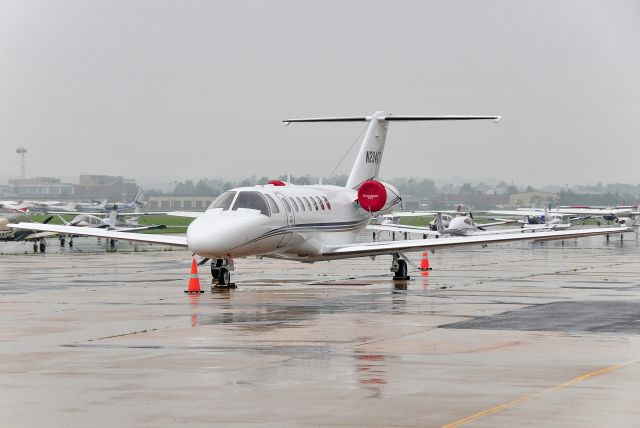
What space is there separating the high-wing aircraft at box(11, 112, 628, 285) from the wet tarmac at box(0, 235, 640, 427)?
3.45 feet

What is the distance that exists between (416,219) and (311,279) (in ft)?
514

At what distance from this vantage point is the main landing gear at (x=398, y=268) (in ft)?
120

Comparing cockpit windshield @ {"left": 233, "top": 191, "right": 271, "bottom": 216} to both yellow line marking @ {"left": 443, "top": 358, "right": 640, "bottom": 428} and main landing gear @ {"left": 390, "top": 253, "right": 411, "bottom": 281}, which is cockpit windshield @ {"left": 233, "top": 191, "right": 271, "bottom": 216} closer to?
main landing gear @ {"left": 390, "top": 253, "right": 411, "bottom": 281}

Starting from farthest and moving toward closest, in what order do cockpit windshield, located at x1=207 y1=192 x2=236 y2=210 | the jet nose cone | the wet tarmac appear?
cockpit windshield, located at x1=207 y1=192 x2=236 y2=210 < the jet nose cone < the wet tarmac

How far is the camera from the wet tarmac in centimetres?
1295

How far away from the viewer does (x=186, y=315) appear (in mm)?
24797

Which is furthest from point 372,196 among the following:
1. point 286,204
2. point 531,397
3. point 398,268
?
point 531,397

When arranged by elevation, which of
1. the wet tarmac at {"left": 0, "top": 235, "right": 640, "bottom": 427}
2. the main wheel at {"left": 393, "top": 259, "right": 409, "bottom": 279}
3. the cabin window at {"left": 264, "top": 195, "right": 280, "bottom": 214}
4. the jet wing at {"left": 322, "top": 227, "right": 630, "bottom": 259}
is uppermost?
the cabin window at {"left": 264, "top": 195, "right": 280, "bottom": 214}

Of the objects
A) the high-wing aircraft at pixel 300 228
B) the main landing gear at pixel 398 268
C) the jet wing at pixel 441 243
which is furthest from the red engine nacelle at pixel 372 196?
the jet wing at pixel 441 243

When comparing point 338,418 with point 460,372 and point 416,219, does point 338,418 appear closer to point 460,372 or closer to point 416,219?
point 460,372

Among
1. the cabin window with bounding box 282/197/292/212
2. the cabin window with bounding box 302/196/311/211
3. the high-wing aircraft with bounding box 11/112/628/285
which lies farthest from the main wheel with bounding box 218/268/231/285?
the cabin window with bounding box 302/196/311/211

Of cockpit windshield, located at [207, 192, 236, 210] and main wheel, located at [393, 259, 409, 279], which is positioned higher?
cockpit windshield, located at [207, 192, 236, 210]

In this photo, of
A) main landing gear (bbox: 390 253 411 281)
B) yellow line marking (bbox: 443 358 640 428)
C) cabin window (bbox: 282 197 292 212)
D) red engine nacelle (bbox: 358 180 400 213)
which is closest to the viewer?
yellow line marking (bbox: 443 358 640 428)

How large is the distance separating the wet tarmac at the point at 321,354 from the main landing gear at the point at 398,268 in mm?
1001
